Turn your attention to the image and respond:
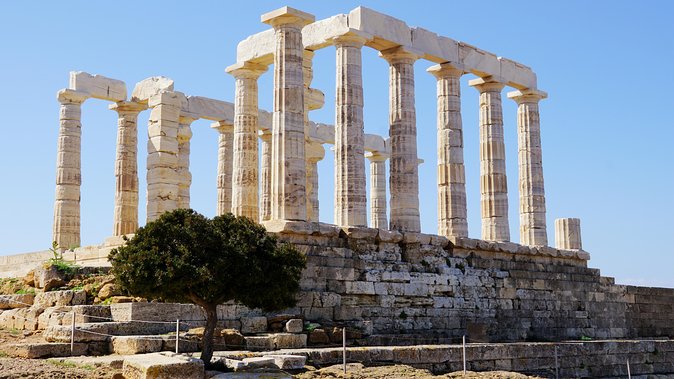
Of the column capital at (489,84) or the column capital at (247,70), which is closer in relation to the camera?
the column capital at (247,70)

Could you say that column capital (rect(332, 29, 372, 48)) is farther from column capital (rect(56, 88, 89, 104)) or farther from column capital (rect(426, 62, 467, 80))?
column capital (rect(56, 88, 89, 104))

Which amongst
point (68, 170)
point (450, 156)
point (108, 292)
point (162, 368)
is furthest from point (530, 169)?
point (162, 368)

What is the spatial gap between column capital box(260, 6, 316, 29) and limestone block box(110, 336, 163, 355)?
39.8 ft

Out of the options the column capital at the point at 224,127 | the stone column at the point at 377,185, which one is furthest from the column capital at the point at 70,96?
the stone column at the point at 377,185

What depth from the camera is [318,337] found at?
24.4 metres

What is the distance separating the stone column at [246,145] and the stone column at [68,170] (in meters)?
7.37

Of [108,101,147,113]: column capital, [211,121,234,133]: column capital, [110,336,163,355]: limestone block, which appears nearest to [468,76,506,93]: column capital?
[211,121,234,133]: column capital

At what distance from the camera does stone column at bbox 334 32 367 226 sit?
29.6 meters

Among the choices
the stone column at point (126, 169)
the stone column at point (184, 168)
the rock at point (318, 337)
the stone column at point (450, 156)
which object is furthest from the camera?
the stone column at point (184, 168)

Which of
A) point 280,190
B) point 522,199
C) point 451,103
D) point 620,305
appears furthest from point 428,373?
point 620,305

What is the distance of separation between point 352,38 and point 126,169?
12332 millimetres

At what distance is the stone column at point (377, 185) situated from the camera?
4400 cm

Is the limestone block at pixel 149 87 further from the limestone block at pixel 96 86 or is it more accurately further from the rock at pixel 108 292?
the rock at pixel 108 292

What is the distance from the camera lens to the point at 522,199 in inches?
1474
